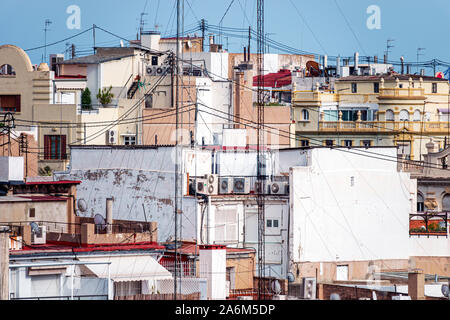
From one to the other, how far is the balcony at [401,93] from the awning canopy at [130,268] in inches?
1599

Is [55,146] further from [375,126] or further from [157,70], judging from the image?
[375,126]

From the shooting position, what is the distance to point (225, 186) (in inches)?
1642

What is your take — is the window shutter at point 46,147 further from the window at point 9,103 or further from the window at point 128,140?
the window at point 128,140

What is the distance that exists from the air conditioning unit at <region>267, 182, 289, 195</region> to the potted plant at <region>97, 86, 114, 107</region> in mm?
16100

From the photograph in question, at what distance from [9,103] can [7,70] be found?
6.86ft

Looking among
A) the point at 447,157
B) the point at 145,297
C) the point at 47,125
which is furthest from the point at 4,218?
the point at 447,157

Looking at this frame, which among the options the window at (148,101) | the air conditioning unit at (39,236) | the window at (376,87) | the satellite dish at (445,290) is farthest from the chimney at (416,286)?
the window at (376,87)

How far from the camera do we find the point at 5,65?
5697 cm

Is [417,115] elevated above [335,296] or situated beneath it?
elevated above

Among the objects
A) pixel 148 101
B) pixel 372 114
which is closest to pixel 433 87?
pixel 372 114

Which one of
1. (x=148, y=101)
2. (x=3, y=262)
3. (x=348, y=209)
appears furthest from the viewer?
(x=148, y=101)

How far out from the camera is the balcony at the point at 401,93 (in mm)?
70000
